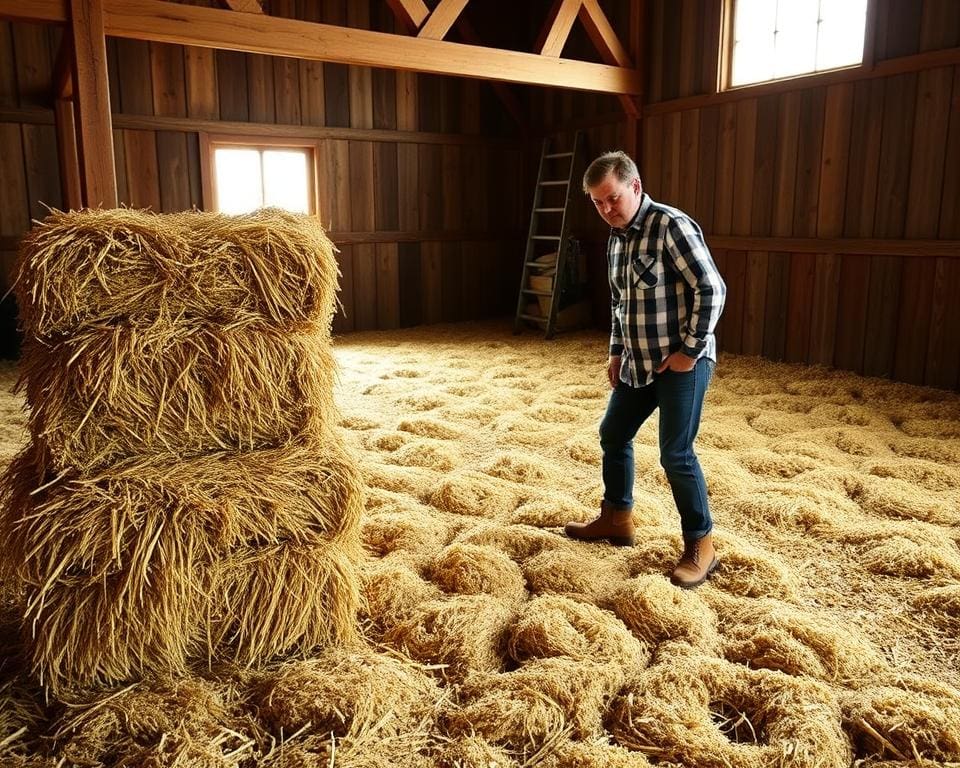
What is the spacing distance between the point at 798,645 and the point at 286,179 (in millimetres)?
6565

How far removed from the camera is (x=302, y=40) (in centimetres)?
452

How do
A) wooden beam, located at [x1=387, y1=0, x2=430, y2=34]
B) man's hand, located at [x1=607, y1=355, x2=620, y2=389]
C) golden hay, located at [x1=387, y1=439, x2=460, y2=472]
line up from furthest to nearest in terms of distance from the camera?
wooden beam, located at [x1=387, y1=0, x2=430, y2=34], golden hay, located at [x1=387, y1=439, x2=460, y2=472], man's hand, located at [x1=607, y1=355, x2=620, y2=389]

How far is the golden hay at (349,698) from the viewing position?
68.0 inches

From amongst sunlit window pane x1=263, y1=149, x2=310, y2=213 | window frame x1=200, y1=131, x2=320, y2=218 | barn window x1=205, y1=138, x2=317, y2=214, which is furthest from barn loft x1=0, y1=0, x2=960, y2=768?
sunlit window pane x1=263, y1=149, x2=310, y2=213

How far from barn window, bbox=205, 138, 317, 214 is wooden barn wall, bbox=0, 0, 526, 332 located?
0.49 ft

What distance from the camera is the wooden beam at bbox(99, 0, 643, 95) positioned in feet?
13.2

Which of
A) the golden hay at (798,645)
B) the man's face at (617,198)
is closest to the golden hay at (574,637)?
A: the golden hay at (798,645)

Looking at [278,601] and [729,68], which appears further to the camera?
[729,68]

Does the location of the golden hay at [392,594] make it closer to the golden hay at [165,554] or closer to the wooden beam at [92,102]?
the golden hay at [165,554]

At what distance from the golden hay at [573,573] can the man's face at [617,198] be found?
1.13 metres

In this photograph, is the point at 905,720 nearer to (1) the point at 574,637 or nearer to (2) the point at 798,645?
(2) the point at 798,645

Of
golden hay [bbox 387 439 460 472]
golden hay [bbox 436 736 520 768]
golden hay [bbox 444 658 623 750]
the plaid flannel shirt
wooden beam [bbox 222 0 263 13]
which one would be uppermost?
wooden beam [bbox 222 0 263 13]

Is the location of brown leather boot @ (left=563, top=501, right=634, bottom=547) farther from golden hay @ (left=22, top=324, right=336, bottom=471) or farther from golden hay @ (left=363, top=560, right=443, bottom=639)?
golden hay @ (left=22, top=324, right=336, bottom=471)

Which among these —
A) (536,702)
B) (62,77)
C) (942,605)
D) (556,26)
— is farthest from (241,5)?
(942,605)
